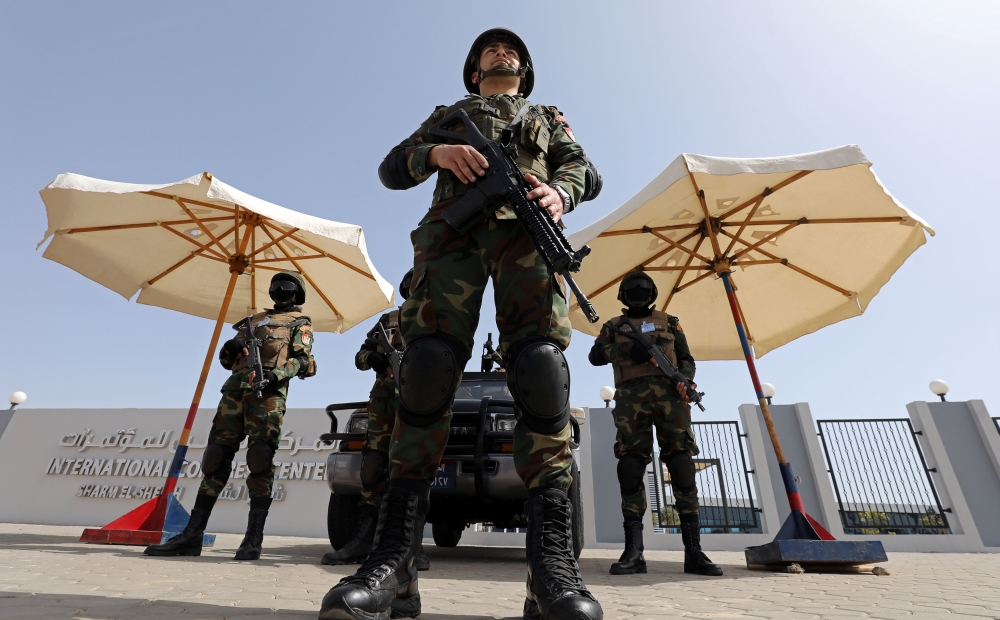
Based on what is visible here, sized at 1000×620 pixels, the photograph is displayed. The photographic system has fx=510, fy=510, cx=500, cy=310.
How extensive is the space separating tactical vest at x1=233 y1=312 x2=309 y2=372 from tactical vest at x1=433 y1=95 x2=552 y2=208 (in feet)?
8.83

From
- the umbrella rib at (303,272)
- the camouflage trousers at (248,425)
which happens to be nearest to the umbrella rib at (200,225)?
the umbrella rib at (303,272)

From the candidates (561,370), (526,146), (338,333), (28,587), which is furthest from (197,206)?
(561,370)

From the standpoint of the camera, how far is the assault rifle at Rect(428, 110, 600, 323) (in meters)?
1.70

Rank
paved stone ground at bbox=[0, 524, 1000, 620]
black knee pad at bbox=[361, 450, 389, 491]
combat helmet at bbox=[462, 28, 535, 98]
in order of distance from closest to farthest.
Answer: paved stone ground at bbox=[0, 524, 1000, 620] → combat helmet at bbox=[462, 28, 535, 98] → black knee pad at bbox=[361, 450, 389, 491]

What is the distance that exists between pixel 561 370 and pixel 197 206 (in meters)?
4.88

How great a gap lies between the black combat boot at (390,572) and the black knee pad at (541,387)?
40cm

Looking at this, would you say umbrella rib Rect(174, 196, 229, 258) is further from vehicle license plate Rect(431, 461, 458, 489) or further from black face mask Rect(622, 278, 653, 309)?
black face mask Rect(622, 278, 653, 309)

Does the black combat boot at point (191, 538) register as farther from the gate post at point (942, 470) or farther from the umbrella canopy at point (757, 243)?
the gate post at point (942, 470)

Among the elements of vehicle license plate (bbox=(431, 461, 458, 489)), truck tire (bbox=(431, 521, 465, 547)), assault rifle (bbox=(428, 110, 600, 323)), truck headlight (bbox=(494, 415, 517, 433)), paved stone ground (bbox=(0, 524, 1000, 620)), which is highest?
assault rifle (bbox=(428, 110, 600, 323))

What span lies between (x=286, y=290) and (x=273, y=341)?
0.50m

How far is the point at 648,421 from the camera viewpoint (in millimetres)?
3826

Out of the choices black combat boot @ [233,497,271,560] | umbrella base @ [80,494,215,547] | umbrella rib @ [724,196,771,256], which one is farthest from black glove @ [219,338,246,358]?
umbrella rib @ [724,196,771,256]

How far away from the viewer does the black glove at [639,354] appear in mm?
3844

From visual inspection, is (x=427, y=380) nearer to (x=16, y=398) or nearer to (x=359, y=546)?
(x=359, y=546)
